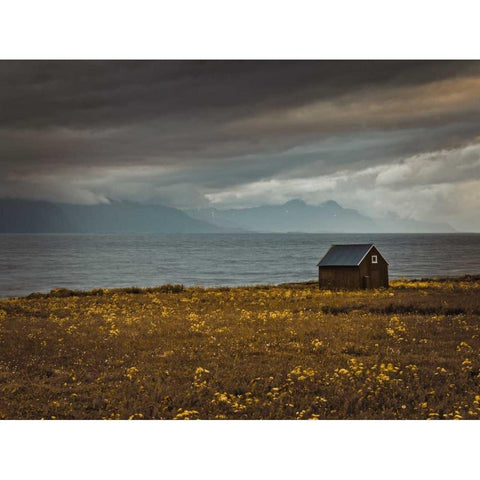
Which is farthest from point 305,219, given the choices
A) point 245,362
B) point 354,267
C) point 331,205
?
point 354,267

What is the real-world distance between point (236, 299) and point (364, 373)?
12.4 meters

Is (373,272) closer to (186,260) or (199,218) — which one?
(199,218)

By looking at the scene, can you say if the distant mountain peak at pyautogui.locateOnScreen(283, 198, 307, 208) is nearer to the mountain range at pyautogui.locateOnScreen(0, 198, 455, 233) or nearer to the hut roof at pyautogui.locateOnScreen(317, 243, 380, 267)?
the mountain range at pyautogui.locateOnScreen(0, 198, 455, 233)

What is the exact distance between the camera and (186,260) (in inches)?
2062

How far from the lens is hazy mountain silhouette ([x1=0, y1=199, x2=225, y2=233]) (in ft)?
47.4

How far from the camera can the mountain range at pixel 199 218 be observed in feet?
47.1

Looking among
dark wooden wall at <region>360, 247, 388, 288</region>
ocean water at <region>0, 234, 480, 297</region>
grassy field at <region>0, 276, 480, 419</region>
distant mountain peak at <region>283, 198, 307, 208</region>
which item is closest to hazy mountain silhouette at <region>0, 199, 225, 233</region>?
ocean water at <region>0, 234, 480, 297</region>

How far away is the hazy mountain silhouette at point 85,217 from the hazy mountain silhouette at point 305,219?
4.05 feet

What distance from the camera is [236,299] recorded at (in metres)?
22.0

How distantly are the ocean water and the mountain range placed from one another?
2.75 feet

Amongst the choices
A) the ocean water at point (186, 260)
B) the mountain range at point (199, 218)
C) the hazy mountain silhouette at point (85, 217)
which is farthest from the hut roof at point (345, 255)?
the hazy mountain silhouette at point (85, 217)

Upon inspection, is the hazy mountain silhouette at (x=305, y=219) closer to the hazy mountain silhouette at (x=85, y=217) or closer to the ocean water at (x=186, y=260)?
the ocean water at (x=186, y=260)
